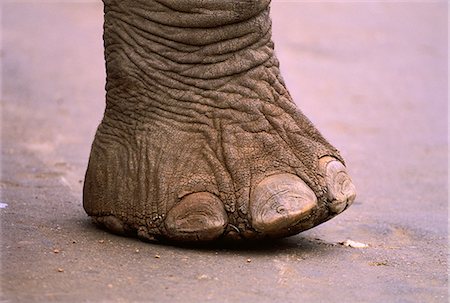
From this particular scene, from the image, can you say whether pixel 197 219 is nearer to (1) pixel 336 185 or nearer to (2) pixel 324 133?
(1) pixel 336 185

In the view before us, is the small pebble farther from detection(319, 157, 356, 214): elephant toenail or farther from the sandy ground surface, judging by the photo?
detection(319, 157, 356, 214): elephant toenail

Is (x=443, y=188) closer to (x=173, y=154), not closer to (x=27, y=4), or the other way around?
(x=173, y=154)

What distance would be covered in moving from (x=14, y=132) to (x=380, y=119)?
7.72ft

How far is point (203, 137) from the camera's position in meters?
3.12

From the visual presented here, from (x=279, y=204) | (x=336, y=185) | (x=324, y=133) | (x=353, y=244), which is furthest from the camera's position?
(x=324, y=133)

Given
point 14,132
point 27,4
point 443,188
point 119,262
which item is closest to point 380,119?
point 443,188

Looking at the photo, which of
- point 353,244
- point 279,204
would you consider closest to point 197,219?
point 279,204

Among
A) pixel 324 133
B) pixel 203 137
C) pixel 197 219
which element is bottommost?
pixel 324 133

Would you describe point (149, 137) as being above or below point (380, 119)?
above

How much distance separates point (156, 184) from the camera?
10.1 ft

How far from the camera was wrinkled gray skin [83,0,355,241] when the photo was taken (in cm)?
Result: 304

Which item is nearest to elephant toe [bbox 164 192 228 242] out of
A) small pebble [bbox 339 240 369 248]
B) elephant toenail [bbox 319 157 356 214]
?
elephant toenail [bbox 319 157 356 214]

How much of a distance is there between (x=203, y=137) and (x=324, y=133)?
112 inches

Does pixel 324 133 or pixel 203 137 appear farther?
pixel 324 133
